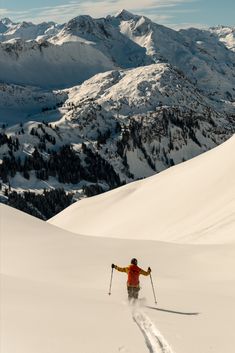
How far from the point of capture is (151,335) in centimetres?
1642

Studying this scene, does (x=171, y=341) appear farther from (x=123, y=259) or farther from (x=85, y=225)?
(x=85, y=225)

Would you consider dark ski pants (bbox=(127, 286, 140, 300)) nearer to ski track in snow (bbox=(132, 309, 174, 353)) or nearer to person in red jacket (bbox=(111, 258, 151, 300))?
person in red jacket (bbox=(111, 258, 151, 300))

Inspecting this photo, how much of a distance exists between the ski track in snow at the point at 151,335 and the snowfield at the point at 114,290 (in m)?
0.03

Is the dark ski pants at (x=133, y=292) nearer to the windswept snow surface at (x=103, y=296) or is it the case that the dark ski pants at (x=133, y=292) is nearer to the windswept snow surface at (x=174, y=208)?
the windswept snow surface at (x=103, y=296)

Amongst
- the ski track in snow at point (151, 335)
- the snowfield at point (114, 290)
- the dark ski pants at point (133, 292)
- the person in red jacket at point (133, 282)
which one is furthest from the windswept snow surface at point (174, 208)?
the ski track in snow at point (151, 335)

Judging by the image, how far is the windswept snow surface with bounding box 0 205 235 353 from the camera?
49.4 ft

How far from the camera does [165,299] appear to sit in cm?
2370

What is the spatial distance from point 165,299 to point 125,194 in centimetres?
6941

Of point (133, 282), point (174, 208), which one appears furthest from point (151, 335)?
point (174, 208)

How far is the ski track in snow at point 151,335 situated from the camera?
14.9 metres

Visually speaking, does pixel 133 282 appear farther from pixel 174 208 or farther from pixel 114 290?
pixel 174 208

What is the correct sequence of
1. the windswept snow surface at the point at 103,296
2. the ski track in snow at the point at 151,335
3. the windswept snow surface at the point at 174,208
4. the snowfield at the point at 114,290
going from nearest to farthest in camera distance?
the ski track in snow at the point at 151,335, the windswept snow surface at the point at 103,296, the snowfield at the point at 114,290, the windswept snow surface at the point at 174,208

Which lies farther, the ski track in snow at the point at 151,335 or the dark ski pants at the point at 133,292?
the dark ski pants at the point at 133,292

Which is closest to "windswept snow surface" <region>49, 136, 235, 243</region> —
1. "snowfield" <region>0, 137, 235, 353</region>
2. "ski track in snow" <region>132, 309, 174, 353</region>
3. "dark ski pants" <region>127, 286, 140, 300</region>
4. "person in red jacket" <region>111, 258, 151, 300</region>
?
"snowfield" <region>0, 137, 235, 353</region>
